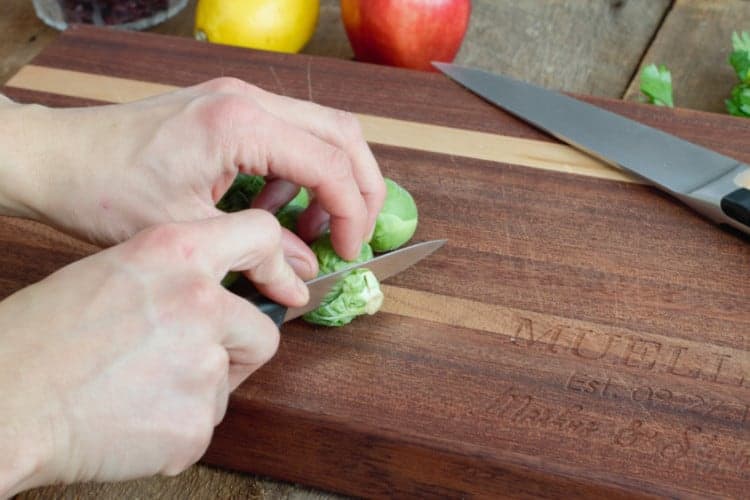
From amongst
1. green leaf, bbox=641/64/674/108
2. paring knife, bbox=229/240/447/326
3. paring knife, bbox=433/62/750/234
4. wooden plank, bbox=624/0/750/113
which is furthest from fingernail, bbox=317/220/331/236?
wooden plank, bbox=624/0/750/113

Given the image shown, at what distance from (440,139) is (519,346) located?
570 millimetres

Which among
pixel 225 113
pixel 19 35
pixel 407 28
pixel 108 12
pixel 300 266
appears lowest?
pixel 19 35

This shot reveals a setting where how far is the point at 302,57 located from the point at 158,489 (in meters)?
1.05

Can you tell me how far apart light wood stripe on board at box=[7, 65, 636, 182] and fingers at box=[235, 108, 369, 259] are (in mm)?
496

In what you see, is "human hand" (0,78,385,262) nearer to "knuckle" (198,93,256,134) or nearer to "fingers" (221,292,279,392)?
"knuckle" (198,93,256,134)

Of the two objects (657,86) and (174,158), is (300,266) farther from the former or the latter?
(657,86)

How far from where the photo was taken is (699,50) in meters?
2.37

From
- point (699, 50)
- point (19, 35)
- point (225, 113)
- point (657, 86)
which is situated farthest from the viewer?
point (19, 35)

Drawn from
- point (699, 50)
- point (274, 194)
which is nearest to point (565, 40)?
point (699, 50)

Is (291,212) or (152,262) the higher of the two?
(152,262)

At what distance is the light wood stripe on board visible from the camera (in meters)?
1.77

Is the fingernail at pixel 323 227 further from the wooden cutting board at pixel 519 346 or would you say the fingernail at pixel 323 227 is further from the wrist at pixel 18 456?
the wrist at pixel 18 456

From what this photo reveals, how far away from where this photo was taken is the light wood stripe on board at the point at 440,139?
1769 millimetres

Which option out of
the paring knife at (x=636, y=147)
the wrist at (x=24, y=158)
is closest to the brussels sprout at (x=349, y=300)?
the wrist at (x=24, y=158)
